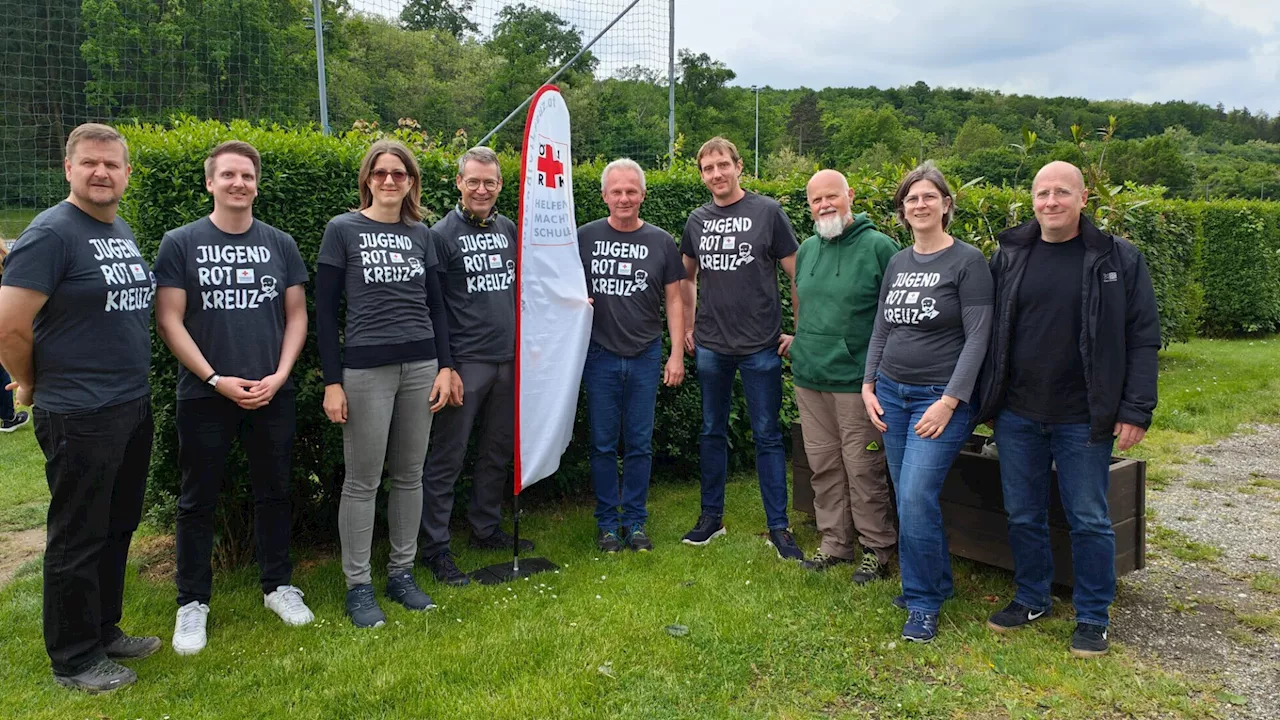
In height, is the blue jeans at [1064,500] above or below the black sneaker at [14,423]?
above

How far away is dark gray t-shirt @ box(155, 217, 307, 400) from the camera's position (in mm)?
3506

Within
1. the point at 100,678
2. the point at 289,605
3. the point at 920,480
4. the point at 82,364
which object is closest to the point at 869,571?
the point at 920,480

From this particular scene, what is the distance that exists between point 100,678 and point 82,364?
1214mm

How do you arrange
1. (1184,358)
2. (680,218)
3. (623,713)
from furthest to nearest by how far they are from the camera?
(1184,358) → (680,218) → (623,713)

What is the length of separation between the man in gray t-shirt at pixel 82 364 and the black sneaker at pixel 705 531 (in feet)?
9.14

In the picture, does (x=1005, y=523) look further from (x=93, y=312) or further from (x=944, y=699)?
(x=93, y=312)

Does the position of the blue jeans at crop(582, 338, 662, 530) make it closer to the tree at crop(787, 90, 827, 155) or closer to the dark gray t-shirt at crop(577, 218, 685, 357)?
the dark gray t-shirt at crop(577, 218, 685, 357)

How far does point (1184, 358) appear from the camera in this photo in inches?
460

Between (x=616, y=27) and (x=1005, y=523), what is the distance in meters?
6.79

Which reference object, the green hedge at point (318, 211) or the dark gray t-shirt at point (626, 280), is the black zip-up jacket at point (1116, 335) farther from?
the green hedge at point (318, 211)

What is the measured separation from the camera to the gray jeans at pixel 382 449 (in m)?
3.80

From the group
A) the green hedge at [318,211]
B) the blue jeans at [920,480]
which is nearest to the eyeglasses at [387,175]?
the green hedge at [318,211]

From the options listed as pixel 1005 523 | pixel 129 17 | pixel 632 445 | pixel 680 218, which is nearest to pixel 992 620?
pixel 1005 523

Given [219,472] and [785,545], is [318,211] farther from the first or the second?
[785,545]
